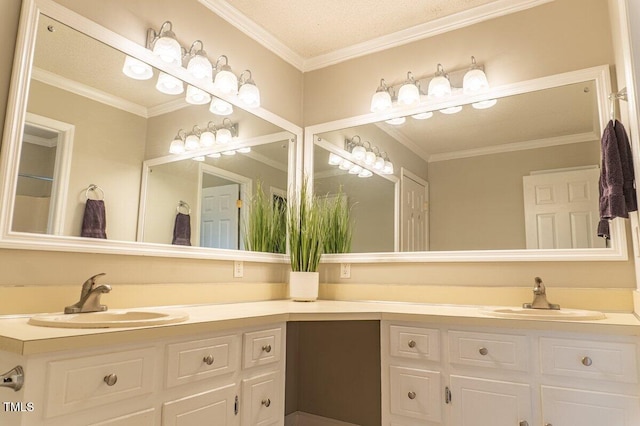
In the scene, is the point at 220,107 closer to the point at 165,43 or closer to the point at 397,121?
the point at 165,43

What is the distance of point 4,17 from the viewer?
5.34ft

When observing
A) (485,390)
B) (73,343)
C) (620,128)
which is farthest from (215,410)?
(620,128)

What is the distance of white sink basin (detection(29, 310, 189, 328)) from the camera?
1303 mm

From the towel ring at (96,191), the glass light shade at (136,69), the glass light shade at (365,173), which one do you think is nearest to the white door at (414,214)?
the glass light shade at (365,173)

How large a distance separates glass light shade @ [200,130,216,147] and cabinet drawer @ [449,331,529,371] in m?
1.56

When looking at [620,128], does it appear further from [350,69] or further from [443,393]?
[350,69]

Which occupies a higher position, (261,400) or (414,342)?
(414,342)

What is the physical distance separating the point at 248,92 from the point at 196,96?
1.19 feet

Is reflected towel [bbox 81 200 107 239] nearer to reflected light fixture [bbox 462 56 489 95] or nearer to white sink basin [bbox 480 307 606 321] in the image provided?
white sink basin [bbox 480 307 606 321]

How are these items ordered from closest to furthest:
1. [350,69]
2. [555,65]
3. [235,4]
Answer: [555,65]
[235,4]
[350,69]

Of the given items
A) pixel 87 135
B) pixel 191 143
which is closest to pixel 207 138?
pixel 191 143

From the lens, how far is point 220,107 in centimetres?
247

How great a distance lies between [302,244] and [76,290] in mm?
1280

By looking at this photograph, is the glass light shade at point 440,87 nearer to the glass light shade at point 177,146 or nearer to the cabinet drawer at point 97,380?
the glass light shade at point 177,146
